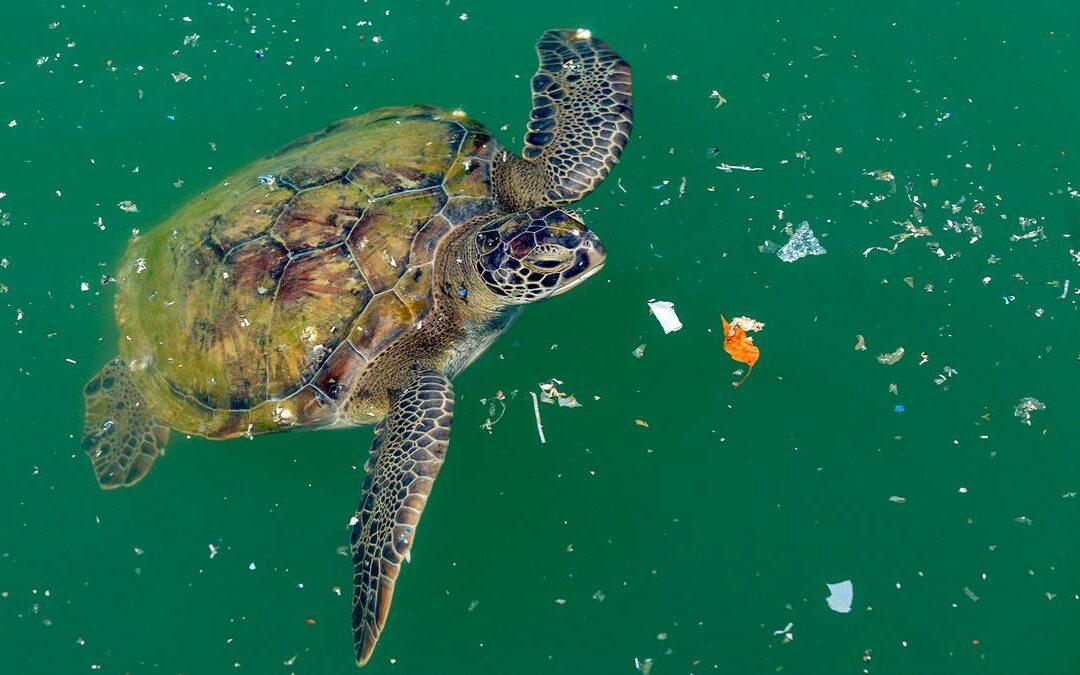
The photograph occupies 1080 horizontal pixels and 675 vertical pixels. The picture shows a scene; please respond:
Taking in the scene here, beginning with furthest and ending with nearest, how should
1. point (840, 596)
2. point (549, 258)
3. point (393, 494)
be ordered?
1. point (840, 596)
2. point (549, 258)
3. point (393, 494)

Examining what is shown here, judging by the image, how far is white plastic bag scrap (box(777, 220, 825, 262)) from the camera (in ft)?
14.5

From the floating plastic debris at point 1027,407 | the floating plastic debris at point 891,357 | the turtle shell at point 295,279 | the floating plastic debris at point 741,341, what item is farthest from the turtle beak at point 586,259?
the floating plastic debris at point 1027,407

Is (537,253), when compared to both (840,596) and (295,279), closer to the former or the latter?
(295,279)

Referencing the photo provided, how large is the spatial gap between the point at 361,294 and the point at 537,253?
0.86 metres

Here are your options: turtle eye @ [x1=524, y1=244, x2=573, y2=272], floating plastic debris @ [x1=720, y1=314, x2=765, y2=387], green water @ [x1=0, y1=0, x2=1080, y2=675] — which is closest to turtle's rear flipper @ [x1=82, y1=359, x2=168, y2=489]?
green water @ [x1=0, y1=0, x2=1080, y2=675]

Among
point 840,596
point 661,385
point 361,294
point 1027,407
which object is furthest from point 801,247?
point 361,294

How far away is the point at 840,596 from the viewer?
3.77m

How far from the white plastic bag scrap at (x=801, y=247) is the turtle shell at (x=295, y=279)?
1.73 m

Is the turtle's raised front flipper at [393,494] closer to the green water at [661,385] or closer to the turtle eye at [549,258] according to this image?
the green water at [661,385]

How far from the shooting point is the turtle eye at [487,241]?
3.66 meters

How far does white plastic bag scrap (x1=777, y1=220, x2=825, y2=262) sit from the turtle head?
4.50ft

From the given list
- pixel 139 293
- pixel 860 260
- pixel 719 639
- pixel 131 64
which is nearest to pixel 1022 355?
pixel 860 260

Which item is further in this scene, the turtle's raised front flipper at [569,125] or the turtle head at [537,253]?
the turtle's raised front flipper at [569,125]

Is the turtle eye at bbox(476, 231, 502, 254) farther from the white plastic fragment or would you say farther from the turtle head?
the white plastic fragment
